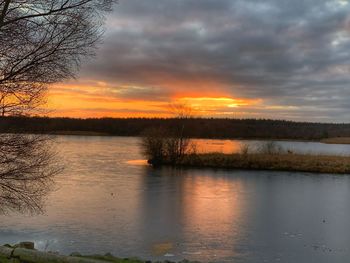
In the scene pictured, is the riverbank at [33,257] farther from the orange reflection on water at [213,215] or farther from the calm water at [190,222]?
the orange reflection on water at [213,215]

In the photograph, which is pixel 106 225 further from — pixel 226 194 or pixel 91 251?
pixel 226 194

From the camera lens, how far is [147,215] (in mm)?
18094

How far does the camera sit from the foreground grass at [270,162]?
149 feet

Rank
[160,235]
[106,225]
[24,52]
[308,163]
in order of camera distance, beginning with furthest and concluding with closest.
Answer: [308,163]
[106,225]
[160,235]
[24,52]

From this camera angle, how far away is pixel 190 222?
673 inches

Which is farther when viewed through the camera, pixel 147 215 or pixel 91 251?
pixel 147 215

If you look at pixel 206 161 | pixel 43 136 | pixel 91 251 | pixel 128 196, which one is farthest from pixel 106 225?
pixel 206 161

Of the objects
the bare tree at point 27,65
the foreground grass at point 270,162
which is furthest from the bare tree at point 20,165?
the foreground grass at point 270,162

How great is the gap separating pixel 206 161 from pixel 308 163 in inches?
416

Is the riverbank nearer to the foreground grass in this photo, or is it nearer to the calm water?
the calm water

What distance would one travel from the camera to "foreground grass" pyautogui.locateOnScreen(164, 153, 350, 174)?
4547 centimetres

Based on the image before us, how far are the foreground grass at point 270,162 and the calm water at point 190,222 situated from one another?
1685 cm

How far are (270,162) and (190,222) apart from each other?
104ft

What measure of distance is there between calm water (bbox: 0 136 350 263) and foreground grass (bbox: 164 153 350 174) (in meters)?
16.9
